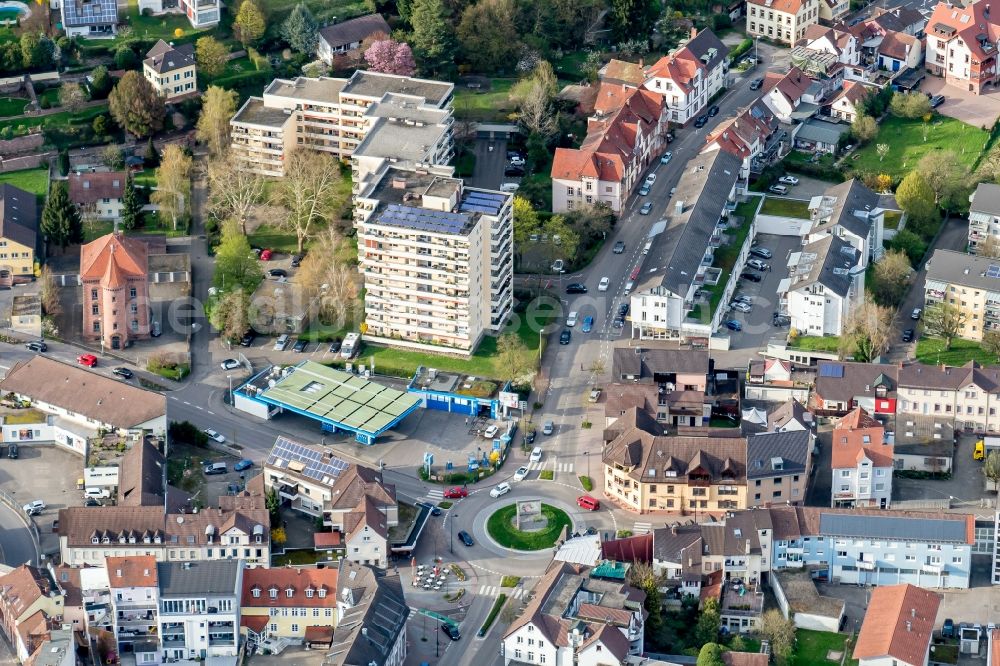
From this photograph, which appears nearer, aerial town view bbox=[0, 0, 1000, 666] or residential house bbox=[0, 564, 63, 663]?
residential house bbox=[0, 564, 63, 663]

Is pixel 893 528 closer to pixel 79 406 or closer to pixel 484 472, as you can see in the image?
pixel 484 472

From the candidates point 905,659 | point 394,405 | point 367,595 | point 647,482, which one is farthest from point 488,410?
point 905,659

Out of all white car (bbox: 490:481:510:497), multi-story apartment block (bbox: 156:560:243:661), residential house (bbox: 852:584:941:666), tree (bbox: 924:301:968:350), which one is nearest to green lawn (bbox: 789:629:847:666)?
residential house (bbox: 852:584:941:666)

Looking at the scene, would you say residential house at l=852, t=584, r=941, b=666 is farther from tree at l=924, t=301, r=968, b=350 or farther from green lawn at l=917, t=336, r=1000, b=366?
tree at l=924, t=301, r=968, b=350

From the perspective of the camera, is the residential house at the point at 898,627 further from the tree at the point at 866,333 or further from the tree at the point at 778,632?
the tree at the point at 866,333

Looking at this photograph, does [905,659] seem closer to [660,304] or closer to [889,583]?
[889,583]

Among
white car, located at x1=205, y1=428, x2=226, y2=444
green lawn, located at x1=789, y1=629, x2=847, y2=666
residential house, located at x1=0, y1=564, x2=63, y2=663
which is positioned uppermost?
green lawn, located at x1=789, y1=629, x2=847, y2=666

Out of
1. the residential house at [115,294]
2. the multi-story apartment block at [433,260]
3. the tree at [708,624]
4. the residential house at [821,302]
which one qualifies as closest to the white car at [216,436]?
the residential house at [115,294]

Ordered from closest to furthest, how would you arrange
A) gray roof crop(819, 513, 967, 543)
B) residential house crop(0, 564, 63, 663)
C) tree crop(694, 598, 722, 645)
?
residential house crop(0, 564, 63, 663) < tree crop(694, 598, 722, 645) < gray roof crop(819, 513, 967, 543)
